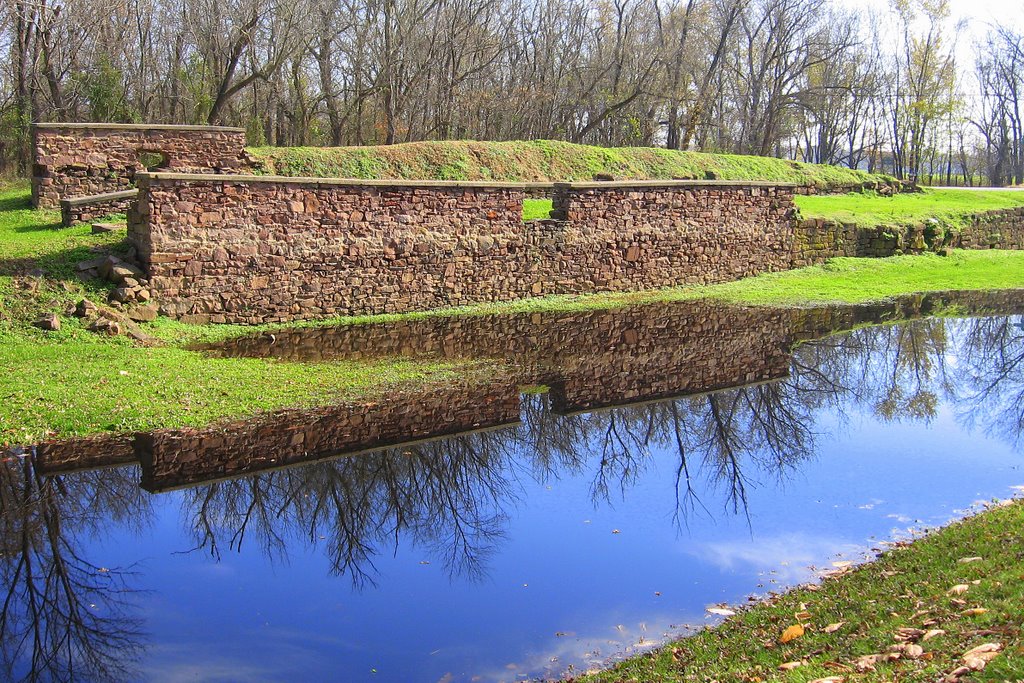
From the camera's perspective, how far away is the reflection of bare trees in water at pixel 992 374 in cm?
1099

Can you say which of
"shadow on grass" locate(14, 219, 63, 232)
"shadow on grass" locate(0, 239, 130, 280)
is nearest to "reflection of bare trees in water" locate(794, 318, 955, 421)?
"shadow on grass" locate(0, 239, 130, 280)

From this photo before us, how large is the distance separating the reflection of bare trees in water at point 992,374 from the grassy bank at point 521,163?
13.1 metres

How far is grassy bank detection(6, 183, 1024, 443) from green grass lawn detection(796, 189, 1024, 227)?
10093 mm

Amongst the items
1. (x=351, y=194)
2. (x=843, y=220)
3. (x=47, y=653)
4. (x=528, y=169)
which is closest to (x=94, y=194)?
(x=351, y=194)

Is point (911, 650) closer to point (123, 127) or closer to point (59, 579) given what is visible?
point (59, 579)

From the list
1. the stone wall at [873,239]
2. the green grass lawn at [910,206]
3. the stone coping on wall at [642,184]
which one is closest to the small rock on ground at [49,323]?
the stone coping on wall at [642,184]

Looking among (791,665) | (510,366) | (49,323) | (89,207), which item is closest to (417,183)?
(510,366)

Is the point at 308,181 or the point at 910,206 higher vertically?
the point at 910,206

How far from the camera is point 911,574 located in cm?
636

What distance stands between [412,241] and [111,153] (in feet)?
23.4

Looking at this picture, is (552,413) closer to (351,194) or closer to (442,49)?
(351,194)

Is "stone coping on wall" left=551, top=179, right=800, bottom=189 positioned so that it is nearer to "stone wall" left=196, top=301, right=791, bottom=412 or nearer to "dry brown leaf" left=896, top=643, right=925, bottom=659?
"stone wall" left=196, top=301, right=791, bottom=412

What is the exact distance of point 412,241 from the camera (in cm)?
1639

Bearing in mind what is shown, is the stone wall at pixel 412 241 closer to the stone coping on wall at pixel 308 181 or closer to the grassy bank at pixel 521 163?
the stone coping on wall at pixel 308 181
